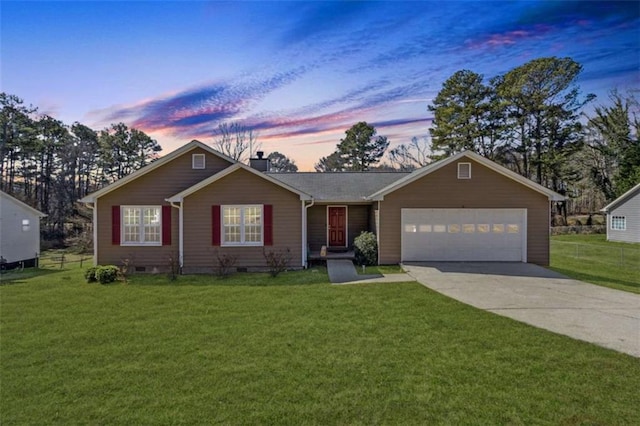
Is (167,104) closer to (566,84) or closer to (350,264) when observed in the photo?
(350,264)

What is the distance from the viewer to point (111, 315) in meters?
7.94

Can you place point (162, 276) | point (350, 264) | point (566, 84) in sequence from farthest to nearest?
point (566, 84)
point (350, 264)
point (162, 276)

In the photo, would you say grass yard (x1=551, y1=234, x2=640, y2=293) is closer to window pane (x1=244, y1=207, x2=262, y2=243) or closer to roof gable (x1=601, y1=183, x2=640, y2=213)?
roof gable (x1=601, y1=183, x2=640, y2=213)

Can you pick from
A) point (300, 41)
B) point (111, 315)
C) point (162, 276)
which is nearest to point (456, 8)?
point (300, 41)

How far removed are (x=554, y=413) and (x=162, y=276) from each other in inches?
476

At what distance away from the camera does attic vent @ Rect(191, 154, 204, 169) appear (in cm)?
1428

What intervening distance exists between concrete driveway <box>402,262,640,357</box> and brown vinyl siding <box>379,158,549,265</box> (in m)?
1.38

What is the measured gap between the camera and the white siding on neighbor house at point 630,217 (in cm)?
2417

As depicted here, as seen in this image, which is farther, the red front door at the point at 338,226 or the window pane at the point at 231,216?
the red front door at the point at 338,226

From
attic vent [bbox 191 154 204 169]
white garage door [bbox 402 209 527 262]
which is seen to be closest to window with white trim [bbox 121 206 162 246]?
attic vent [bbox 191 154 204 169]

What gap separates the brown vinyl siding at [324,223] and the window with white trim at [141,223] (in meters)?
6.46

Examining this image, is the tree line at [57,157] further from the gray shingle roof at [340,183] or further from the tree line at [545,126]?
the tree line at [545,126]

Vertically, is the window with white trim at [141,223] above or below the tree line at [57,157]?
below

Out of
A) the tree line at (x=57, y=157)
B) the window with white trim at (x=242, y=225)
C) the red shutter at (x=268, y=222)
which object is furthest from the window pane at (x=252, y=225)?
the tree line at (x=57, y=157)
